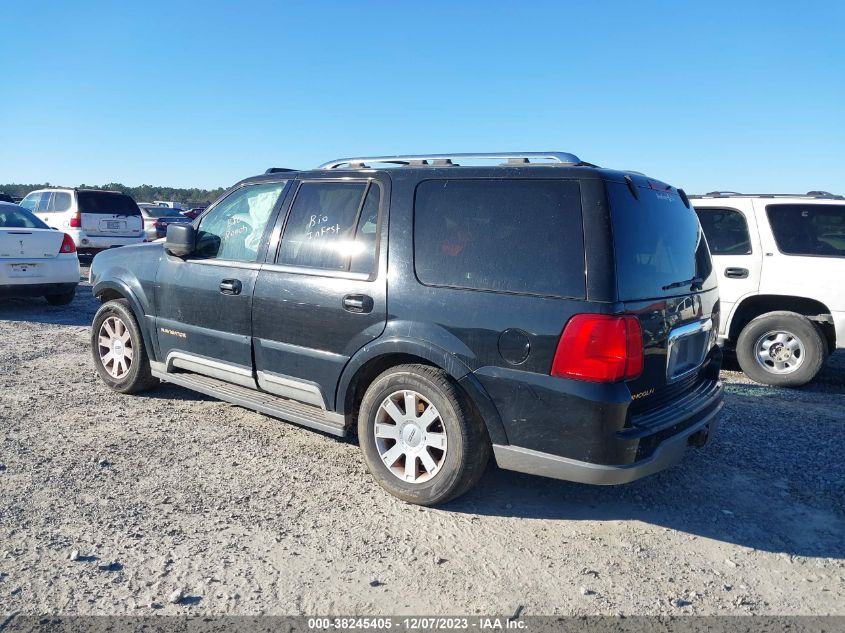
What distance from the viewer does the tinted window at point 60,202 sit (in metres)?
15.3

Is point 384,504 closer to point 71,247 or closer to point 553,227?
point 553,227

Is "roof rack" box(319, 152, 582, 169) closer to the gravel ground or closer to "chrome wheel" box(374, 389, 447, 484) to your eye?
"chrome wheel" box(374, 389, 447, 484)

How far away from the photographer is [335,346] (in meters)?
3.98

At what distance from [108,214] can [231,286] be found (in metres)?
12.6

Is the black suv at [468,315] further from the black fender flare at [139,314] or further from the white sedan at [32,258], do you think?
the white sedan at [32,258]

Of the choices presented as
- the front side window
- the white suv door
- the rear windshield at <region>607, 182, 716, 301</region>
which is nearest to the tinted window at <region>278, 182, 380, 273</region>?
the front side window

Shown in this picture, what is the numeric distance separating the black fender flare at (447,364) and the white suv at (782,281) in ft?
14.8

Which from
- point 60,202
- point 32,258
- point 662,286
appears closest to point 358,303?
point 662,286

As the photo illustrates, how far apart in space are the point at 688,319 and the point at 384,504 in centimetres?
202

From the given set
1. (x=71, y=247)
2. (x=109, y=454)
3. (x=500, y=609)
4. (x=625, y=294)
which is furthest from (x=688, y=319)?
(x=71, y=247)

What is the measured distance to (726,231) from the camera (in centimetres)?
702

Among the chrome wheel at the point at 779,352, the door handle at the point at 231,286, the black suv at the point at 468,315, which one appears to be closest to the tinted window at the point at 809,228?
the chrome wheel at the point at 779,352

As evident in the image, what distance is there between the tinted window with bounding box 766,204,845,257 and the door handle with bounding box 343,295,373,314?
4.85 m

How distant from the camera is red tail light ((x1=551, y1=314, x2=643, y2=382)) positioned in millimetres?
3104
